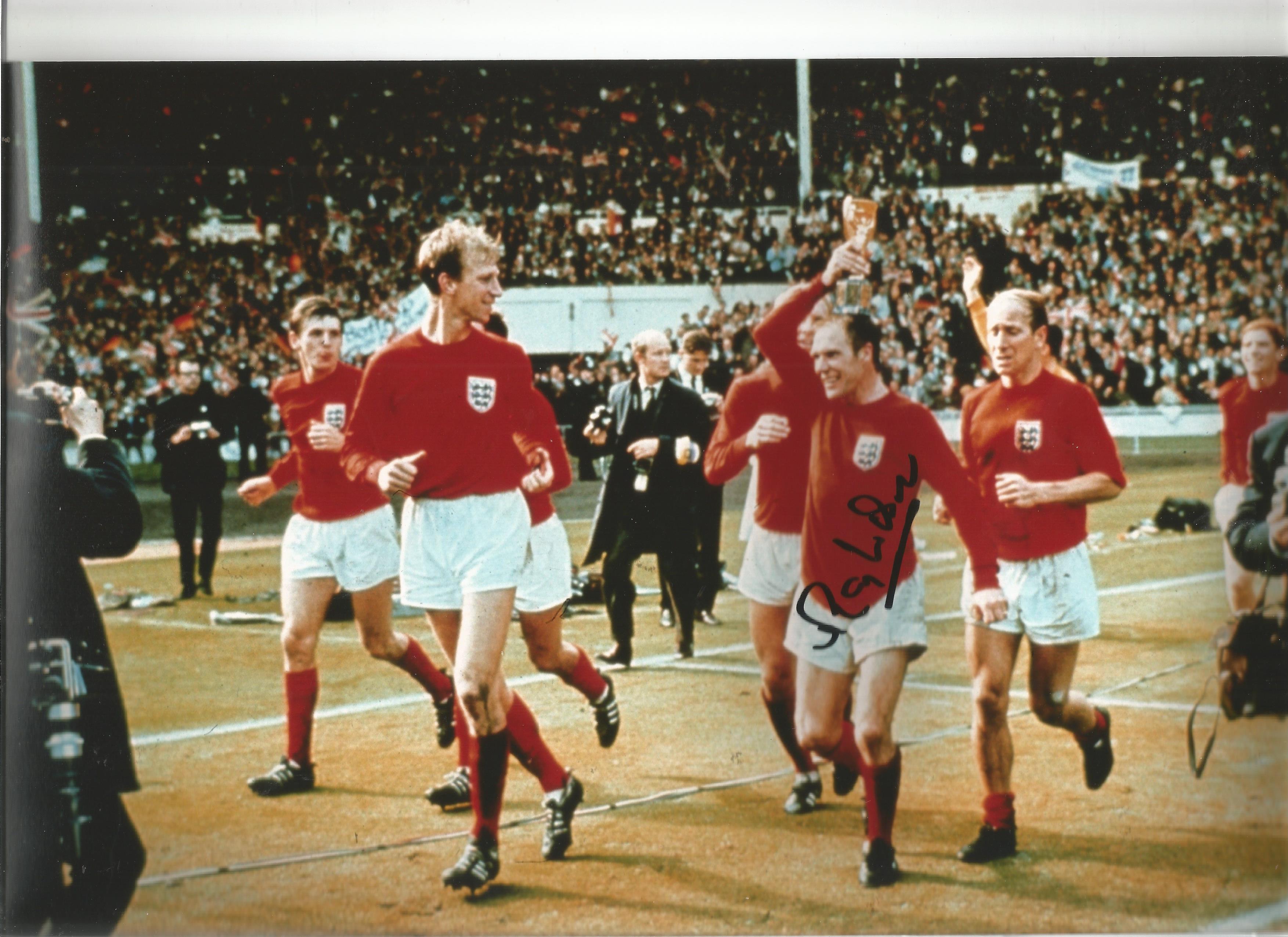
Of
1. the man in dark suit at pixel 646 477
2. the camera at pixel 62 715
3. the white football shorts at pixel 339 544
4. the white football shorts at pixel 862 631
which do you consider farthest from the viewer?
the man in dark suit at pixel 646 477

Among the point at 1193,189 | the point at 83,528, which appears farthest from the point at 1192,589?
the point at 83,528

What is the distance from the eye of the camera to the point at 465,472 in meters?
3.67

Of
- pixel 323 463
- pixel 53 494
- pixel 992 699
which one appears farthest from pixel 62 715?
pixel 992 699

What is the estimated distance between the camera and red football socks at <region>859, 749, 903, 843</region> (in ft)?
11.8

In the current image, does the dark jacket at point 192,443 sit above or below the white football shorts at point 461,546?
above

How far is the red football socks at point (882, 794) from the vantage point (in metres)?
3.61

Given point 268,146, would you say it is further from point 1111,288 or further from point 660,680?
point 1111,288

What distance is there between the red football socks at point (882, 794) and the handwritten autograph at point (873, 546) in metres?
0.42

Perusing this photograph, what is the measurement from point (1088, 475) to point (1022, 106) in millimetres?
1286

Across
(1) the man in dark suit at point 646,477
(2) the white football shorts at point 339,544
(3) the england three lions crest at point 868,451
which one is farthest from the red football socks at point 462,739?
(3) the england three lions crest at point 868,451

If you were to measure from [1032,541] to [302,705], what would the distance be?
8.22 feet

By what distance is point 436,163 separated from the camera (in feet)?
12.9

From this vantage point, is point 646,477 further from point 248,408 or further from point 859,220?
point 248,408

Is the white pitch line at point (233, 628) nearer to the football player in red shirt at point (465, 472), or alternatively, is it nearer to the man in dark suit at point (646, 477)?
the football player in red shirt at point (465, 472)
